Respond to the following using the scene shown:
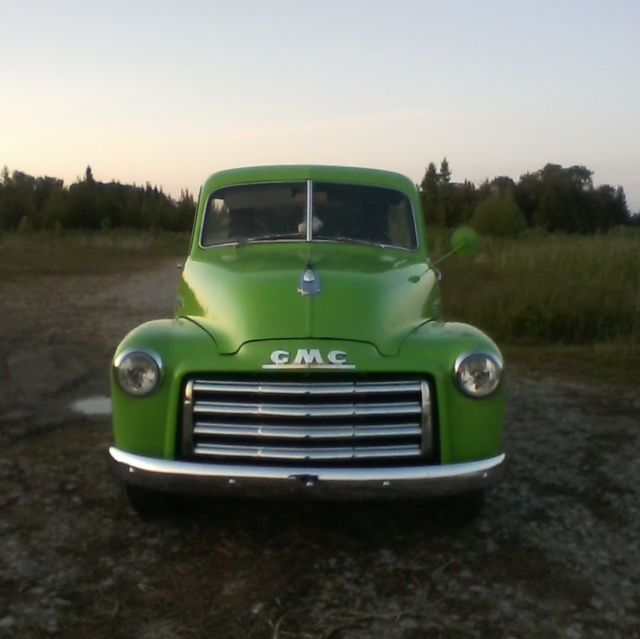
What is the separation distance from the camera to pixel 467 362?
14.5 ft

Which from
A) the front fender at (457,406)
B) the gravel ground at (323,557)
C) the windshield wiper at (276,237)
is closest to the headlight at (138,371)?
the gravel ground at (323,557)

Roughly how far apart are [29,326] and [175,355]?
8.43 m

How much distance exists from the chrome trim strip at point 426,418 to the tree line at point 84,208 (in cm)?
4248

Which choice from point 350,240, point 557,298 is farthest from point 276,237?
point 557,298

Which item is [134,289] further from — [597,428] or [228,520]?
[228,520]

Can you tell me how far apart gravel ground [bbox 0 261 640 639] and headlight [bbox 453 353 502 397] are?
2.59 ft

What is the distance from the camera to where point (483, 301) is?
40.3 ft

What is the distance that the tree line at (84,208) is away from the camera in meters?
48.6

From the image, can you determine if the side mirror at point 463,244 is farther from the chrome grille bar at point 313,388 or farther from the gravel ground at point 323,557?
the chrome grille bar at point 313,388

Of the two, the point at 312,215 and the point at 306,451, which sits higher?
the point at 312,215

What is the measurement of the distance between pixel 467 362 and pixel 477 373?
0.24ft

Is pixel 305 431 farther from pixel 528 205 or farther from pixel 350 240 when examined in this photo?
pixel 528 205

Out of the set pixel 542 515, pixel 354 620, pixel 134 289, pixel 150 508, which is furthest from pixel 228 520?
pixel 134 289

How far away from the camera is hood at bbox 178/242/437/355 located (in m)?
4.61
